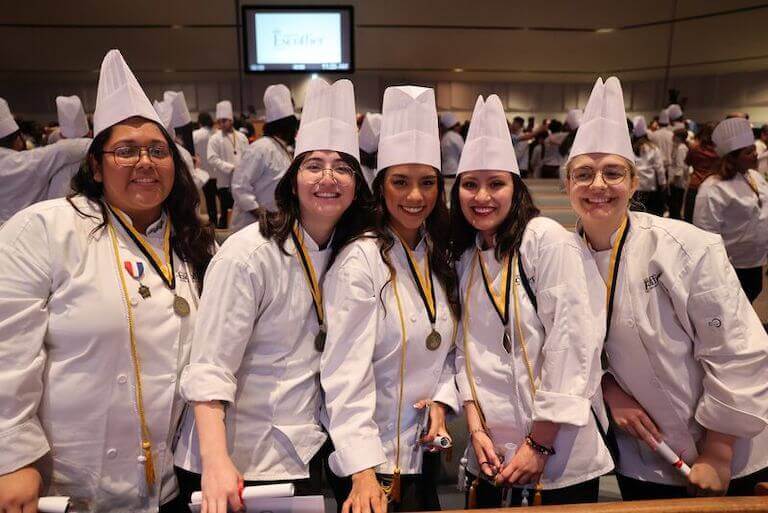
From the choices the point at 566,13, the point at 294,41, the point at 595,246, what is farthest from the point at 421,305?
the point at 566,13

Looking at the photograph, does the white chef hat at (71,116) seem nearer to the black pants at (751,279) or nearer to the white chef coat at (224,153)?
the white chef coat at (224,153)

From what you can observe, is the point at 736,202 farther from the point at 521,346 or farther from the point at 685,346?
the point at 521,346

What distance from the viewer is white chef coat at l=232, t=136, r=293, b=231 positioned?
3900 millimetres

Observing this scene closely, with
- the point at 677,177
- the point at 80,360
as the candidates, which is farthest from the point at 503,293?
the point at 677,177

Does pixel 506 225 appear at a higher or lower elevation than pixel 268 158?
lower

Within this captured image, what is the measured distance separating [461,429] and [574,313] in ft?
2.28

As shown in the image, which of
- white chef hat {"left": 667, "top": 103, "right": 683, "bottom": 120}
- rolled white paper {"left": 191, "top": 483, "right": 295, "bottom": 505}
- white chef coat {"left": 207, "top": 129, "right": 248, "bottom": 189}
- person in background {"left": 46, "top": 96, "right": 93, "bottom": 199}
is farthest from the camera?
white chef hat {"left": 667, "top": 103, "right": 683, "bottom": 120}

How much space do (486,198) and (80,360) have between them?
1.12 meters

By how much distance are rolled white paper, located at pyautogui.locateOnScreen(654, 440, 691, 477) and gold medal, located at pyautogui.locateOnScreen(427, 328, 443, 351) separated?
0.64 m

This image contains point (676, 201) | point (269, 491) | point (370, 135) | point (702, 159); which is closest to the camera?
point (269, 491)

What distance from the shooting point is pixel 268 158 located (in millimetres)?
3902

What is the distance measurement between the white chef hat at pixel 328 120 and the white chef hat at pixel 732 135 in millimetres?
2681

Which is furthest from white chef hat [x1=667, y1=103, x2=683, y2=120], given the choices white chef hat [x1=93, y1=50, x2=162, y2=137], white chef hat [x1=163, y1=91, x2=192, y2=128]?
white chef hat [x1=93, y1=50, x2=162, y2=137]

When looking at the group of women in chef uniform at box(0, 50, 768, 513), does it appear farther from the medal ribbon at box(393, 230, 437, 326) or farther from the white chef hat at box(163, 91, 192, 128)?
the white chef hat at box(163, 91, 192, 128)
